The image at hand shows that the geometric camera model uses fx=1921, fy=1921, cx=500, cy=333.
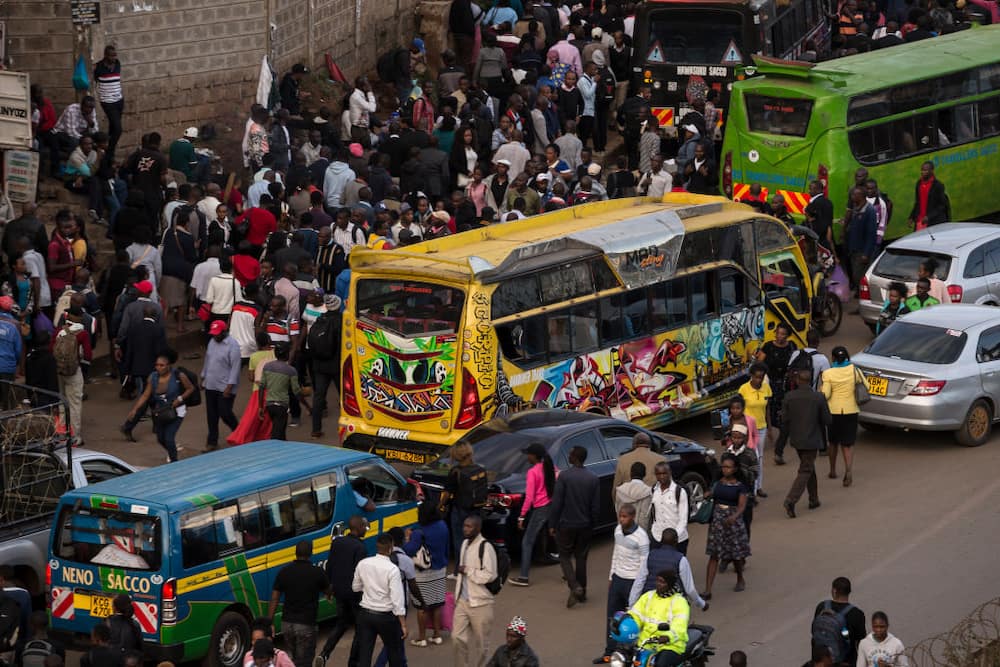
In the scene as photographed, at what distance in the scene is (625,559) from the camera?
15.6m

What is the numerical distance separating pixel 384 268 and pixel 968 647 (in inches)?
306

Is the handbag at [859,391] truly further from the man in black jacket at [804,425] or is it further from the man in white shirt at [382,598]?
the man in white shirt at [382,598]

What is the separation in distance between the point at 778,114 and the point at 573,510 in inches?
499

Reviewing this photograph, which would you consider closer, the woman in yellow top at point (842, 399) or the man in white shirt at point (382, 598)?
the man in white shirt at point (382, 598)

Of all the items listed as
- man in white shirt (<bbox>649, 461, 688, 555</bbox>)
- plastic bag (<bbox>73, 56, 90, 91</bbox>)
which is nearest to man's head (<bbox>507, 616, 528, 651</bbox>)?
man in white shirt (<bbox>649, 461, 688, 555</bbox>)

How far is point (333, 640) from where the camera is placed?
50.7 ft

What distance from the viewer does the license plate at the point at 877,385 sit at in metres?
21.4

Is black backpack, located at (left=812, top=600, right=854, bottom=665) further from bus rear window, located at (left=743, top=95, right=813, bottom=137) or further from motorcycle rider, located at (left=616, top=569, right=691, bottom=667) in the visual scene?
bus rear window, located at (left=743, top=95, right=813, bottom=137)

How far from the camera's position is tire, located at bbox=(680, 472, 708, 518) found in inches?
739

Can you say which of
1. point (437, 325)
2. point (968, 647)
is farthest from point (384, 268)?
point (968, 647)

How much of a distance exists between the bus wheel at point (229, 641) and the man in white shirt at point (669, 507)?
360 centimetres

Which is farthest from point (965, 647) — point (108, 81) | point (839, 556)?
point (108, 81)

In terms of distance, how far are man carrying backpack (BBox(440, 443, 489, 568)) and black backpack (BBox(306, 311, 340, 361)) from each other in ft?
13.9

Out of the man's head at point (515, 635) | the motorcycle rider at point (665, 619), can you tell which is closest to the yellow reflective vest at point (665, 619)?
the motorcycle rider at point (665, 619)
